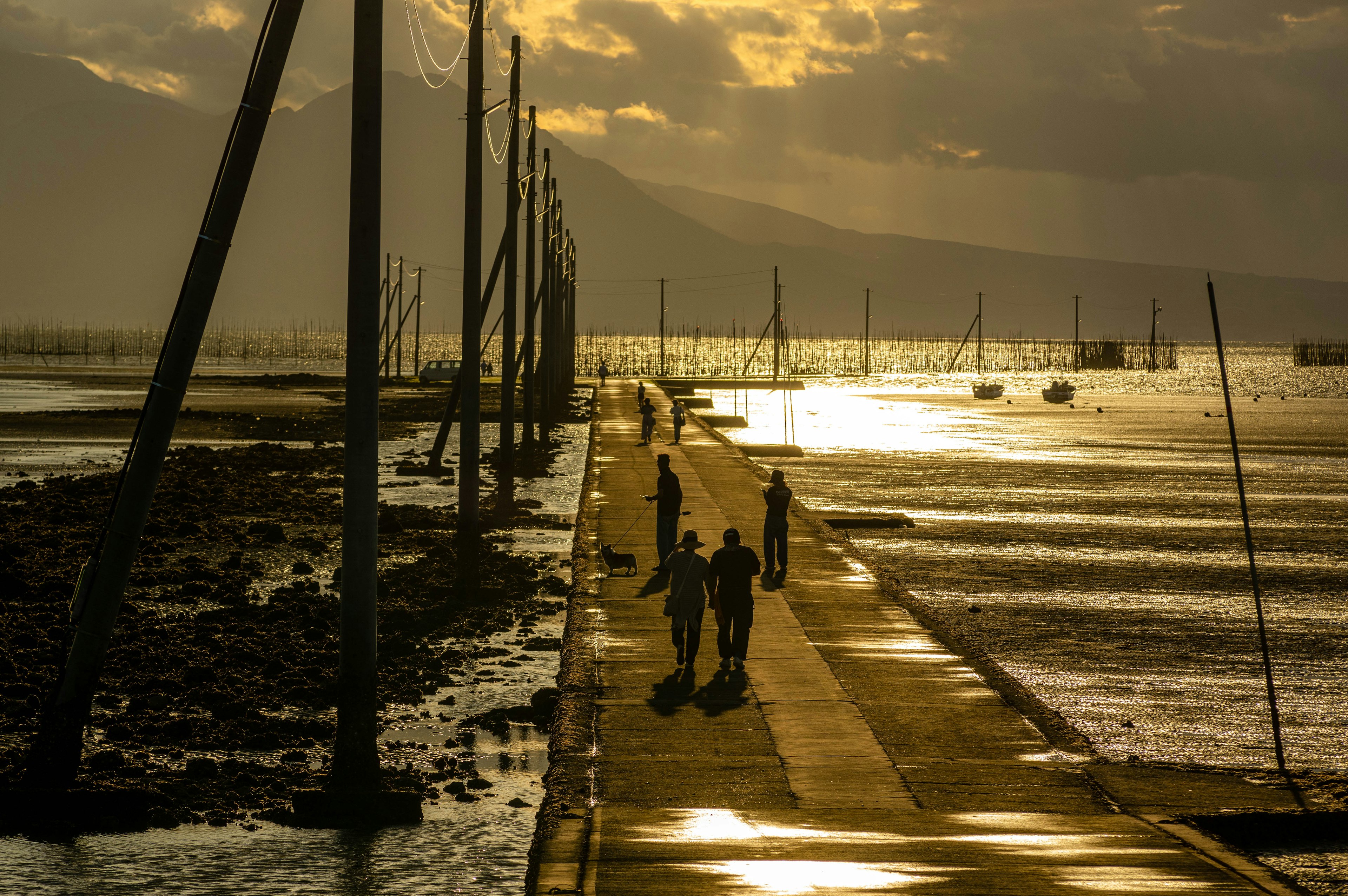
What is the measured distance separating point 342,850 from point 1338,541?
2160cm

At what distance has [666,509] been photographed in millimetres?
18250

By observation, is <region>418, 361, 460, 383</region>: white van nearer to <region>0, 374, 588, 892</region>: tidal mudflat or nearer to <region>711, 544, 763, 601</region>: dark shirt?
<region>0, 374, 588, 892</region>: tidal mudflat

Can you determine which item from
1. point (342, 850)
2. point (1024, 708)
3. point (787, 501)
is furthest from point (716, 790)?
point (787, 501)

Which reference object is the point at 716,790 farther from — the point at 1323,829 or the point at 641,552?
the point at 641,552

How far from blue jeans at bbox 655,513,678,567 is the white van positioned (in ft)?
266

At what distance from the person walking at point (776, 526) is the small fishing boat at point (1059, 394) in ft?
236

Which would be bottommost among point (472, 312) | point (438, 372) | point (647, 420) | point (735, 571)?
point (735, 571)

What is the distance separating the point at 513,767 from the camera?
10.7m

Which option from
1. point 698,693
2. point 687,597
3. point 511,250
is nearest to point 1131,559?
point 687,597

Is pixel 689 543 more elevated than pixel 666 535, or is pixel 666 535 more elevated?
pixel 689 543

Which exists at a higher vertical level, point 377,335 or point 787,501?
point 377,335

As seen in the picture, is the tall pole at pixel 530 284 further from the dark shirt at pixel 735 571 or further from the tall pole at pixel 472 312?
the dark shirt at pixel 735 571

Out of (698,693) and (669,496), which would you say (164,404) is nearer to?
(698,693)

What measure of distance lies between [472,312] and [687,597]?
30.5ft
